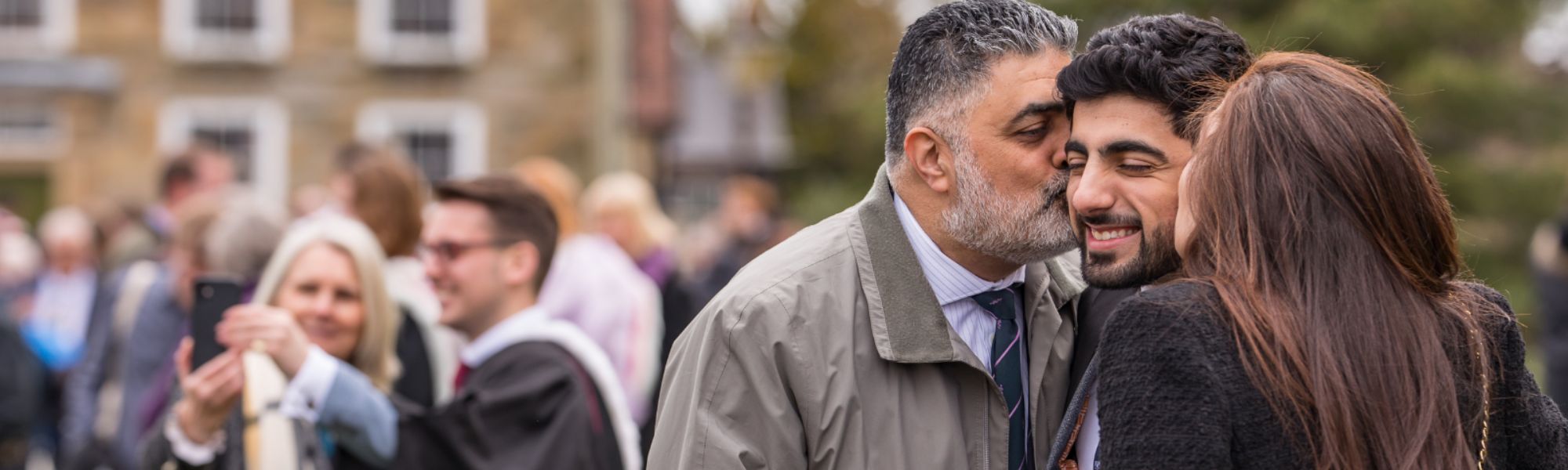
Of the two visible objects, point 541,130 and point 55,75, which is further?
point 541,130

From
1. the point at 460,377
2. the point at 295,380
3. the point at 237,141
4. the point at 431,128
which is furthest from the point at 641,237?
the point at 237,141

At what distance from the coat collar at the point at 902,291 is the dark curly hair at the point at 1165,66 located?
401mm

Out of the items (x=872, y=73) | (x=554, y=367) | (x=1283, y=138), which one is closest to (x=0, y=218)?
(x=554, y=367)

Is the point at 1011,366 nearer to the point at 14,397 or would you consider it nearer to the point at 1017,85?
the point at 1017,85

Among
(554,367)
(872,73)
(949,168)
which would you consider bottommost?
(554,367)

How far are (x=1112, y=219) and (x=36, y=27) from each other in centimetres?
2233

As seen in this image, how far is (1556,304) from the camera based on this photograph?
732 centimetres

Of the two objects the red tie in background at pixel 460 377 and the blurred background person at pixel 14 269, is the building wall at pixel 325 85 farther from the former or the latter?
the red tie in background at pixel 460 377

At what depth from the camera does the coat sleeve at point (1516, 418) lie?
212 centimetres

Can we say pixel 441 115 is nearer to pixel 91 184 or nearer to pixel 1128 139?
pixel 91 184

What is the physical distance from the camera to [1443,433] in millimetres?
1931

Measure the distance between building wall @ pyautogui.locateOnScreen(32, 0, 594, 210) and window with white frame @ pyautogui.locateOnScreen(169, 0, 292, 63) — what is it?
14 centimetres

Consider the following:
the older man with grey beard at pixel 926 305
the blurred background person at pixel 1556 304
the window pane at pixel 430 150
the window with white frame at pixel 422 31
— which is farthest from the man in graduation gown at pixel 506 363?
the window pane at pixel 430 150

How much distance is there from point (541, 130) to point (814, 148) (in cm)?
1330
